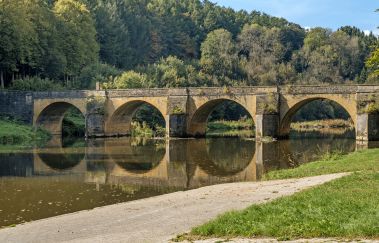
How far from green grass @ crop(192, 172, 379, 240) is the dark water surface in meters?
7.08

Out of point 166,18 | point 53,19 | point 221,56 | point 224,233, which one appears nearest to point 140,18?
point 166,18

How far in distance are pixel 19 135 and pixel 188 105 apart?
1591 cm

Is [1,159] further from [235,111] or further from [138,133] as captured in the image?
[235,111]

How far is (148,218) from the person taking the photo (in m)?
14.6

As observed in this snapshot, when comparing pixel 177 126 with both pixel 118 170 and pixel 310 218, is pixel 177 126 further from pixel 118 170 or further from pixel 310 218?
pixel 310 218

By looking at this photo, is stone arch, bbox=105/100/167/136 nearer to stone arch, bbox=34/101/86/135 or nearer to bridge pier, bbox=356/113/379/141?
stone arch, bbox=34/101/86/135

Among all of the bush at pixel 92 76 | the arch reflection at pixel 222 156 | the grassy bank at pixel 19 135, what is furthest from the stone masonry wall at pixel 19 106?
the arch reflection at pixel 222 156

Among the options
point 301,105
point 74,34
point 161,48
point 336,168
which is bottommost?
point 336,168

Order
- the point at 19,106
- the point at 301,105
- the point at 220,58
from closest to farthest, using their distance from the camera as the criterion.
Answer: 1. the point at 301,105
2. the point at 19,106
3. the point at 220,58

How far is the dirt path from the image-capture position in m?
12.7

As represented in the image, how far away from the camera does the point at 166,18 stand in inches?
4934

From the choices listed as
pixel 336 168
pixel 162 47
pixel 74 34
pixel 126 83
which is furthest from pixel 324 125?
pixel 336 168

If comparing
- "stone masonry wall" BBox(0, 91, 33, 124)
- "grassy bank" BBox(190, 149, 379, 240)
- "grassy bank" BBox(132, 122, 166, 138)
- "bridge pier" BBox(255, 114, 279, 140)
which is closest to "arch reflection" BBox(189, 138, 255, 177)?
"bridge pier" BBox(255, 114, 279, 140)

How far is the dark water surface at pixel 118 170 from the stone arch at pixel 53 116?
12140mm
